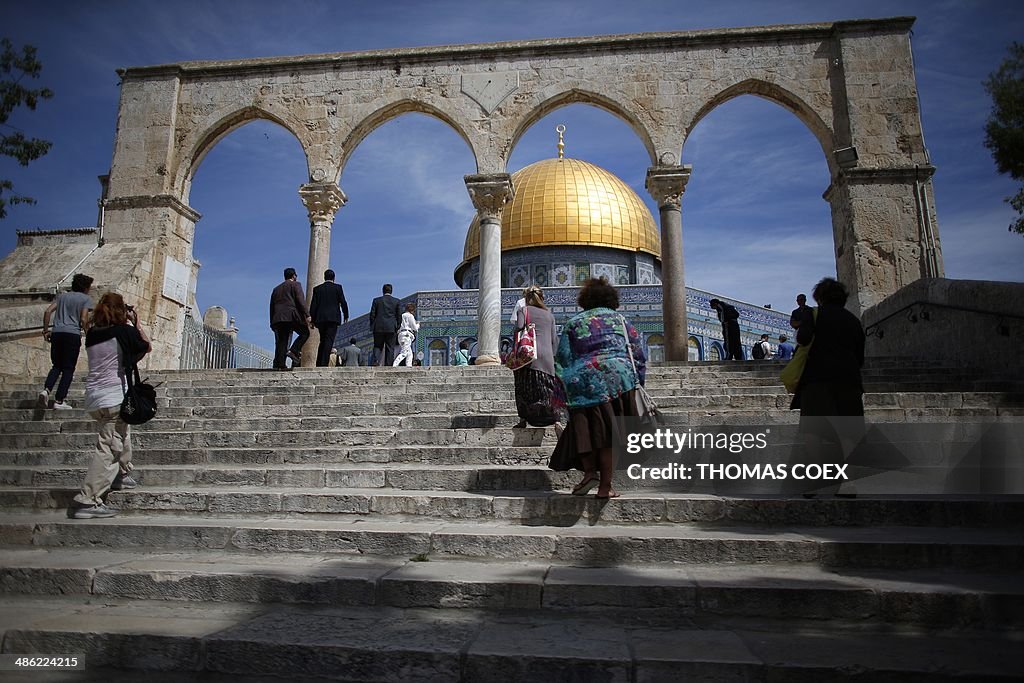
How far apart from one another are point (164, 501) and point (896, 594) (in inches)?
161

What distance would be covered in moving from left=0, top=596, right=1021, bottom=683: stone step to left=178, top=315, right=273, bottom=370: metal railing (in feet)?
34.2

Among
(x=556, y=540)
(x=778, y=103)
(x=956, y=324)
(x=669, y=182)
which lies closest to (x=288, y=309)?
(x=556, y=540)

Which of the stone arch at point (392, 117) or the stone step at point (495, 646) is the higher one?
the stone arch at point (392, 117)

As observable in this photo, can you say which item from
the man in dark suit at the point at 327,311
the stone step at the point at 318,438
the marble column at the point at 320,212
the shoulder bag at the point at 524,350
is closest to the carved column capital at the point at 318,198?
the marble column at the point at 320,212

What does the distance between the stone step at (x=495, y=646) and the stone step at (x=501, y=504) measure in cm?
98

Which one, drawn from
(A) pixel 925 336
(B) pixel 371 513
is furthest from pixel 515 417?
(A) pixel 925 336

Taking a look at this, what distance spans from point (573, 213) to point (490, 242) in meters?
18.5

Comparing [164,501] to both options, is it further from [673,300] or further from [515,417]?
[673,300]

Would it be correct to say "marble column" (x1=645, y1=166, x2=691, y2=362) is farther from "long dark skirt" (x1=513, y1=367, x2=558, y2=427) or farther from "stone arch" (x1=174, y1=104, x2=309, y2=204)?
Answer: "stone arch" (x1=174, y1=104, x2=309, y2=204)

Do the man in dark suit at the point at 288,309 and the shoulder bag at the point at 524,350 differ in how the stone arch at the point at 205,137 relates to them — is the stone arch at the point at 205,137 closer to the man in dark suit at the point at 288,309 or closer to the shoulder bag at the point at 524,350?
the man in dark suit at the point at 288,309

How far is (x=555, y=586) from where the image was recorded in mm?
2613

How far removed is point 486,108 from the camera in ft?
38.7

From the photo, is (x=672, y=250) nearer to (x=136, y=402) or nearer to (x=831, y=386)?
(x=831, y=386)

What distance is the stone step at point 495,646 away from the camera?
2.02 m
